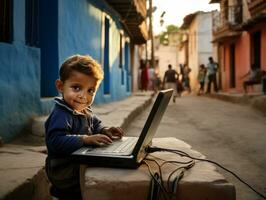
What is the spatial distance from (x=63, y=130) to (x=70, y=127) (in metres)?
0.08

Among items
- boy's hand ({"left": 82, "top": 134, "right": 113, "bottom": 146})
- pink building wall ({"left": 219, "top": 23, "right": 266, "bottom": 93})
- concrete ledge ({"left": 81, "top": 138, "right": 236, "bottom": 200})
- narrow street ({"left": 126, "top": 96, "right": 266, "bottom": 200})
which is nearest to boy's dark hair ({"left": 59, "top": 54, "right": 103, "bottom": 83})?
boy's hand ({"left": 82, "top": 134, "right": 113, "bottom": 146})

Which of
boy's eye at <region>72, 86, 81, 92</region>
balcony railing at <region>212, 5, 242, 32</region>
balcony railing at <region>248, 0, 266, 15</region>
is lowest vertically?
boy's eye at <region>72, 86, 81, 92</region>

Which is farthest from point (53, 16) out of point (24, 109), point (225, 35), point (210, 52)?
point (210, 52)

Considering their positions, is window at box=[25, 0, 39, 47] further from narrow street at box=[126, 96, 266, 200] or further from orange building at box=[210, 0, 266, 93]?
orange building at box=[210, 0, 266, 93]

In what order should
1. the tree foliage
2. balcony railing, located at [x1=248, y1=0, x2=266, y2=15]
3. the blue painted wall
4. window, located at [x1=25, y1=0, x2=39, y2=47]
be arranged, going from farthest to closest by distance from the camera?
the tree foliage
balcony railing, located at [x1=248, y1=0, x2=266, y2=15]
window, located at [x1=25, y1=0, x2=39, y2=47]
the blue painted wall

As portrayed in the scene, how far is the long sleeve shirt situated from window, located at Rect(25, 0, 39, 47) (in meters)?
3.40

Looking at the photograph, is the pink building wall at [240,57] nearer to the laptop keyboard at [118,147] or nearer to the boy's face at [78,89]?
the laptop keyboard at [118,147]

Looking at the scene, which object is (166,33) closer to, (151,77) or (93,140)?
(151,77)

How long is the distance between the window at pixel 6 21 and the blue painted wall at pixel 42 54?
0.05 meters

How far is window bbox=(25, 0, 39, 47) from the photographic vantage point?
18.0ft

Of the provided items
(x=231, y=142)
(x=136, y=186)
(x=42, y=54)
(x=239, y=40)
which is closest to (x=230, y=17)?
(x=239, y=40)

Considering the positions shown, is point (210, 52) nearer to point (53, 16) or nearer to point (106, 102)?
point (106, 102)

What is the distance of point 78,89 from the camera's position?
2.24 m

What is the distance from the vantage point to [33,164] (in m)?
3.11
